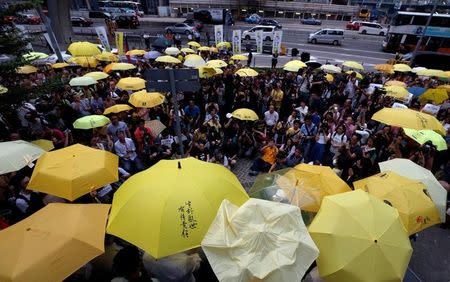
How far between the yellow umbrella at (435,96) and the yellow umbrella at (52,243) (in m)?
12.3

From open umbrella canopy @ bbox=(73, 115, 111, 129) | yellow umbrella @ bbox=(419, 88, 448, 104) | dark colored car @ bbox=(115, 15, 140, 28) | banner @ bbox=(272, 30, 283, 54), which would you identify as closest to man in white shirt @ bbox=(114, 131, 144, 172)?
open umbrella canopy @ bbox=(73, 115, 111, 129)

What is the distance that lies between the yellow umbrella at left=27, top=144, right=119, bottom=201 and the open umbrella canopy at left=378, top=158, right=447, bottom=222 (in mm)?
5203

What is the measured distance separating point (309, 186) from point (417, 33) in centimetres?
3083

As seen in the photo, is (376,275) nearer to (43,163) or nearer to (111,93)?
(43,163)

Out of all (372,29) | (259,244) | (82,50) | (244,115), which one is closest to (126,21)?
(82,50)

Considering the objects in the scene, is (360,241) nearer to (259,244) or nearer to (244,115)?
(259,244)

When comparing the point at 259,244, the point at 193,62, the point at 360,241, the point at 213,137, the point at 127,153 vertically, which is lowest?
the point at 213,137

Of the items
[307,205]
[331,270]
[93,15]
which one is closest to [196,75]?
[307,205]

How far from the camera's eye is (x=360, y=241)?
3.34m

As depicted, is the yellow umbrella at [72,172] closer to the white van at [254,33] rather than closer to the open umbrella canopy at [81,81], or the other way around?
the open umbrella canopy at [81,81]

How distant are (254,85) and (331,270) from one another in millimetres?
9481

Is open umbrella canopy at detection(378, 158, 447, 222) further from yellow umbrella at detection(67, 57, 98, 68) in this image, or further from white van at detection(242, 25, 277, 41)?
white van at detection(242, 25, 277, 41)

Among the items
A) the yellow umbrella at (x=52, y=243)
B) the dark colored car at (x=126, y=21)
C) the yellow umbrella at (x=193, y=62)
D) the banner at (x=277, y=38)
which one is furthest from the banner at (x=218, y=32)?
the dark colored car at (x=126, y=21)

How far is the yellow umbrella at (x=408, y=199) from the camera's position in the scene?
13.7 ft
